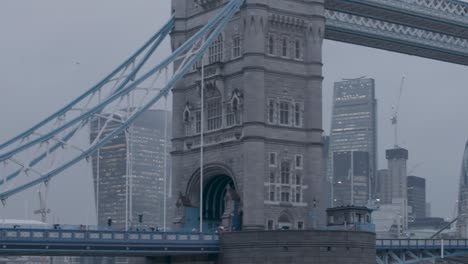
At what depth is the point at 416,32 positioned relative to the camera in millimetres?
114062

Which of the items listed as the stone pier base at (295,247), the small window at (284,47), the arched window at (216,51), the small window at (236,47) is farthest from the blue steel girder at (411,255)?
the arched window at (216,51)

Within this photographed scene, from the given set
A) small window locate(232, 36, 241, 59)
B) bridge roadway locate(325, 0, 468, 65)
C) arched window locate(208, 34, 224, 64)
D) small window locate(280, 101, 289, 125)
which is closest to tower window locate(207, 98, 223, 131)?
arched window locate(208, 34, 224, 64)

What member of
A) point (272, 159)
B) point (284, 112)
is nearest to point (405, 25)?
point (284, 112)

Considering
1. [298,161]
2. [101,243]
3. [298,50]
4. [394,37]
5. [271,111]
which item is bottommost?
[101,243]

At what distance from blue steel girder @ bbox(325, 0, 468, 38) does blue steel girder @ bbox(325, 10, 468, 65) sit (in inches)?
38.1

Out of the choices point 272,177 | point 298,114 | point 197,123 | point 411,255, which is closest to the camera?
point 272,177

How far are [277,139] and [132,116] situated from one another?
13.7 meters

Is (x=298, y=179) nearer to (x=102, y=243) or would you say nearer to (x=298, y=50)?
(x=298, y=50)

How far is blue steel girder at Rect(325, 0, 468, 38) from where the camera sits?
104875 mm

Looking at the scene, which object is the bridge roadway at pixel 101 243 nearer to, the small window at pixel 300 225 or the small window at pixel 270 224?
the small window at pixel 270 224

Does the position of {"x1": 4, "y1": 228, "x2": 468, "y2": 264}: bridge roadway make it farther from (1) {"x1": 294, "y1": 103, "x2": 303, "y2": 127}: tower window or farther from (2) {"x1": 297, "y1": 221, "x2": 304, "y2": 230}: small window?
(1) {"x1": 294, "y1": 103, "x2": 303, "y2": 127}: tower window

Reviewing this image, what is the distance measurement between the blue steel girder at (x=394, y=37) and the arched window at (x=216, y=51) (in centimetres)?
1158

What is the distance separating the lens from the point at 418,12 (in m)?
109

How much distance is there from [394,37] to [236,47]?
68.3ft
